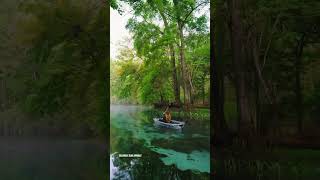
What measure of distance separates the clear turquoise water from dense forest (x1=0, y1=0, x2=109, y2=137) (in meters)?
0.38

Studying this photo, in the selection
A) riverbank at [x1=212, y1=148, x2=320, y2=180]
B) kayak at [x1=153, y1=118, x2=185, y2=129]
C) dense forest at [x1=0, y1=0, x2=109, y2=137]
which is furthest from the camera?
dense forest at [x1=0, y1=0, x2=109, y2=137]

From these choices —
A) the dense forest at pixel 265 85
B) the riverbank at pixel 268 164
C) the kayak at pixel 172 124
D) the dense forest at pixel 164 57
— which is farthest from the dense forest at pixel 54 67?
the riverbank at pixel 268 164

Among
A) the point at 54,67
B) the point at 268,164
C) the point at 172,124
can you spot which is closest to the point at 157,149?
the point at 172,124

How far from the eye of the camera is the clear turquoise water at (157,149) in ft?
19.1

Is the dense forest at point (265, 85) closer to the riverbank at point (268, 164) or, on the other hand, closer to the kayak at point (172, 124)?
the riverbank at point (268, 164)

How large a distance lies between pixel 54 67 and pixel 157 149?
174 cm

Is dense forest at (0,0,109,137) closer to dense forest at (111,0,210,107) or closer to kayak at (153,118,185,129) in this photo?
dense forest at (111,0,210,107)

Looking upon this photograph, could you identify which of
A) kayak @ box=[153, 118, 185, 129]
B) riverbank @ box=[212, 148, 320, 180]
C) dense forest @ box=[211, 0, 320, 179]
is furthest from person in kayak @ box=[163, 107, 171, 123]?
riverbank @ box=[212, 148, 320, 180]

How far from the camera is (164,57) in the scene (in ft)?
19.7

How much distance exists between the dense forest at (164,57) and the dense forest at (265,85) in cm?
18

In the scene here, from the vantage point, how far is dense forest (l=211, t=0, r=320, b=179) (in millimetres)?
5820

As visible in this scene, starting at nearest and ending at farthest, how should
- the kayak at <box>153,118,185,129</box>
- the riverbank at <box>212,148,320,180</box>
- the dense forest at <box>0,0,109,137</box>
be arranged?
the riverbank at <box>212,148,320,180</box>
the kayak at <box>153,118,185,129</box>
the dense forest at <box>0,0,109,137</box>

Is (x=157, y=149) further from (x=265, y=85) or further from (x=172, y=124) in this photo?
(x=265, y=85)

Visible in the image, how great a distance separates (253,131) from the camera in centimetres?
591
